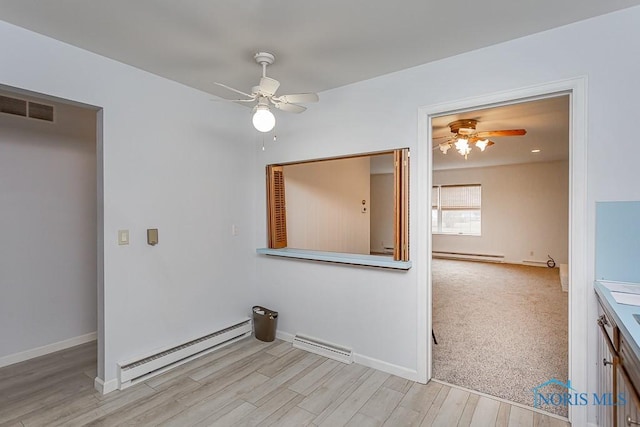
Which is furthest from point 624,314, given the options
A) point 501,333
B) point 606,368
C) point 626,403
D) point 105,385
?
point 105,385

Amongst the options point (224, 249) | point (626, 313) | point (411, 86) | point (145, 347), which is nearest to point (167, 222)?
point (224, 249)

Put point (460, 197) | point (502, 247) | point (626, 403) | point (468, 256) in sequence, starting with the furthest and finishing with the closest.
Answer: point (460, 197) → point (468, 256) → point (502, 247) → point (626, 403)

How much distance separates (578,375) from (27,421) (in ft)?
11.5

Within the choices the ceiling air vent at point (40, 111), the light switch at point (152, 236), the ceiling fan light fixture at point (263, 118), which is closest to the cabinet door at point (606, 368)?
the ceiling fan light fixture at point (263, 118)

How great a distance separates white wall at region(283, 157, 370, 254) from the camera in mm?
4109

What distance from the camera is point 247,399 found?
228 centimetres

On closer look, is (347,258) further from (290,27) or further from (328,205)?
(328,205)

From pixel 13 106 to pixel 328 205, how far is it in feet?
12.3

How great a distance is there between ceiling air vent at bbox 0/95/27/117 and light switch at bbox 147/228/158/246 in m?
1.62

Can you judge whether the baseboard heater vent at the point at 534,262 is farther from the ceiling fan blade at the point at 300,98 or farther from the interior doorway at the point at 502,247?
the ceiling fan blade at the point at 300,98

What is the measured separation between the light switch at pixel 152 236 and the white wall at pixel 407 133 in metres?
1.16

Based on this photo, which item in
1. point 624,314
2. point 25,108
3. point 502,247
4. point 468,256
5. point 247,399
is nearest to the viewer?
point 624,314

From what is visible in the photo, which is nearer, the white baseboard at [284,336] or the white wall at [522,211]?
the white baseboard at [284,336]

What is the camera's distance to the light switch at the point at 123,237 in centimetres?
247
